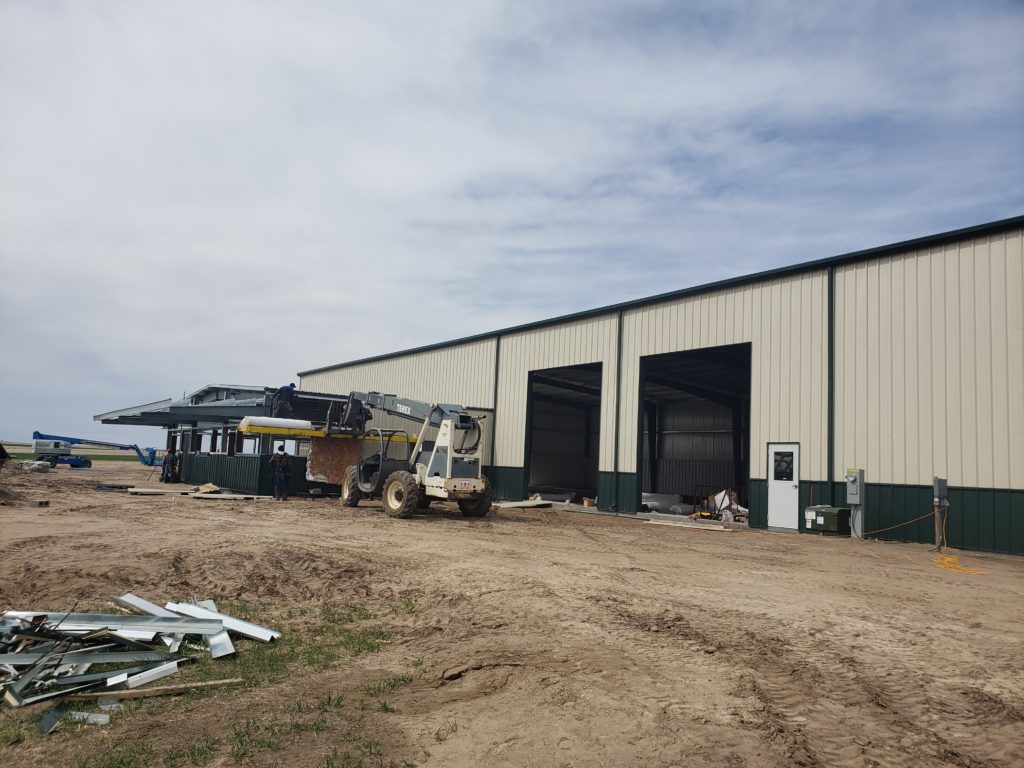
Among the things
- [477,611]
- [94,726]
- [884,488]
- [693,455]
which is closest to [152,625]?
[94,726]

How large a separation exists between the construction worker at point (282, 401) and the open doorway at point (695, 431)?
14.0m

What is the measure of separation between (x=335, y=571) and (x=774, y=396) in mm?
13528

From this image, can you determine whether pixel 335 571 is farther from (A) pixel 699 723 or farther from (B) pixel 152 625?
A: (A) pixel 699 723

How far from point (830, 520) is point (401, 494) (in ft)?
36.0

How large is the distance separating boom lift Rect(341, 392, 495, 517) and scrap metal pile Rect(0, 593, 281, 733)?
34.9 ft

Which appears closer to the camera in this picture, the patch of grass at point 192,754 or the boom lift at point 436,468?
the patch of grass at point 192,754

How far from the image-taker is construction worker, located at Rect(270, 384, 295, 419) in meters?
27.7

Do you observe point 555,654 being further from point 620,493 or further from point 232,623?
point 620,493

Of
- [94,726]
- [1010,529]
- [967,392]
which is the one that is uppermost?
[967,392]

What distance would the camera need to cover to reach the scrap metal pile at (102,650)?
217 inches

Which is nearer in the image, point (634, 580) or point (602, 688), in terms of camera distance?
point (602, 688)

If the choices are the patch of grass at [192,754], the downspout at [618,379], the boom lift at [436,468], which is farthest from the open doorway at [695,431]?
the patch of grass at [192,754]

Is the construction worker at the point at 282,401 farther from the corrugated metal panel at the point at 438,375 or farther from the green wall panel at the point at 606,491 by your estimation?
the green wall panel at the point at 606,491

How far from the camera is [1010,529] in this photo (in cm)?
1512
